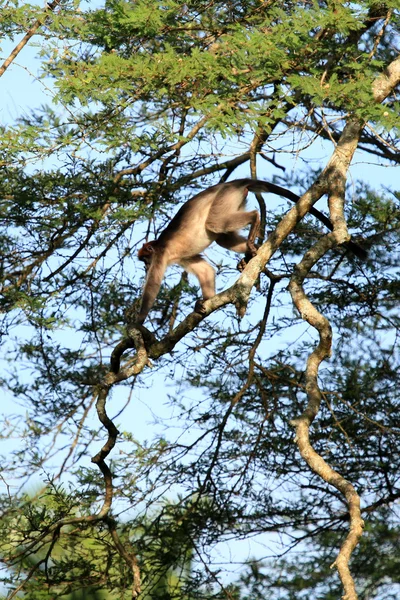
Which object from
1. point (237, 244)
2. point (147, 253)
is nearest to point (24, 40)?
point (147, 253)

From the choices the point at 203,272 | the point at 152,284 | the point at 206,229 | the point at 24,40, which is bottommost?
the point at 152,284

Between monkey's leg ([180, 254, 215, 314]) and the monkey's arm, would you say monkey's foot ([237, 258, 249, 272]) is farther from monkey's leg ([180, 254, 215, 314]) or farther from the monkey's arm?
the monkey's arm

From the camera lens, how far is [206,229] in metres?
6.36

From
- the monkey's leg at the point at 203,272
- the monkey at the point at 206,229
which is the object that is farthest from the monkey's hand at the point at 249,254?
the monkey's leg at the point at 203,272

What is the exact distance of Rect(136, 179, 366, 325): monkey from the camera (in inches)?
240

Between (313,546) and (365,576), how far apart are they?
0.62 meters

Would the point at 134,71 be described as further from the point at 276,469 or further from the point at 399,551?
the point at 399,551

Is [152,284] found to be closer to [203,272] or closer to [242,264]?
[203,272]

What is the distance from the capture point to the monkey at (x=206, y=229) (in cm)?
609

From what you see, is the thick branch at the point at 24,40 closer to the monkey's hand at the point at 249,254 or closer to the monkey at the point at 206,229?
the monkey at the point at 206,229

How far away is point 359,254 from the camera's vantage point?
584cm

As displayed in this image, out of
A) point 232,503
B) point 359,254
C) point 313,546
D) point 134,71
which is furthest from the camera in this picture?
point 313,546

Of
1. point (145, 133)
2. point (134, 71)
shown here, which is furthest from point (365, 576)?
point (134, 71)

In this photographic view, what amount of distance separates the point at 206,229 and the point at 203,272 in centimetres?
33
